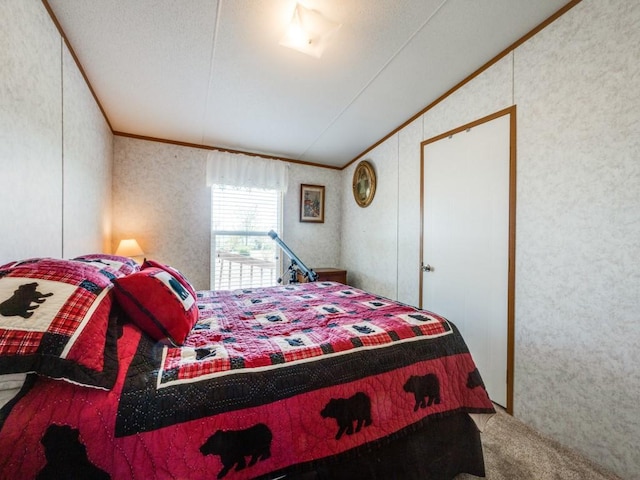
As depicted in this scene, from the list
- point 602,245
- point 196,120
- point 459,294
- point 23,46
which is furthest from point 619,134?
point 196,120

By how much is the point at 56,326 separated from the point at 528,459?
2.28 metres

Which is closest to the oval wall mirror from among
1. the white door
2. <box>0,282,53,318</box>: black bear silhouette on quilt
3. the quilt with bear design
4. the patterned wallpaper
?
the white door

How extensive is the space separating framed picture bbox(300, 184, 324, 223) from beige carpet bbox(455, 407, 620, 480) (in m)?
2.99

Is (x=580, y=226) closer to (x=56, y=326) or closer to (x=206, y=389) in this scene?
(x=206, y=389)

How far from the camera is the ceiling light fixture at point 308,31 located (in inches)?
64.3

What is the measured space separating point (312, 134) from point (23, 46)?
2326 mm

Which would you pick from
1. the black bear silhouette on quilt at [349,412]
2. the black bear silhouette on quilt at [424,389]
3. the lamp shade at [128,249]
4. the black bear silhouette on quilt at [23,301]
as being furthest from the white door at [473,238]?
the lamp shade at [128,249]

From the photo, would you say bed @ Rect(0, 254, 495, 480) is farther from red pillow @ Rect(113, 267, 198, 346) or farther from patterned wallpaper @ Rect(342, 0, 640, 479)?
patterned wallpaper @ Rect(342, 0, 640, 479)

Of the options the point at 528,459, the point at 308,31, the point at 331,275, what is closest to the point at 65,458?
the point at 528,459

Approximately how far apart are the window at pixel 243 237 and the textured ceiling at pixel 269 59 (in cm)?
85

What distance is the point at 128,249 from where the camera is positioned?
8.98 feet

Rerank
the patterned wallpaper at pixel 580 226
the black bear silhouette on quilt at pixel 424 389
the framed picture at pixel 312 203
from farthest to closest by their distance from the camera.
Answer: the framed picture at pixel 312 203, the patterned wallpaper at pixel 580 226, the black bear silhouette on quilt at pixel 424 389

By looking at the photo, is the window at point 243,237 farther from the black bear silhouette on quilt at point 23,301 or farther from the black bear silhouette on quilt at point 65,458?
the black bear silhouette on quilt at point 65,458

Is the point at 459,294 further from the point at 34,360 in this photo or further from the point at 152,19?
the point at 152,19
